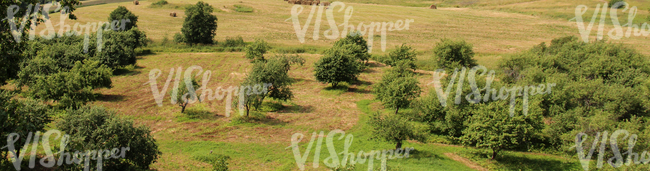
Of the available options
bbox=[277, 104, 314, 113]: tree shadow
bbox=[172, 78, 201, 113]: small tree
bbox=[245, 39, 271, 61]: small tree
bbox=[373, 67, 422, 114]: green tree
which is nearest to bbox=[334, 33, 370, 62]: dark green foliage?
bbox=[245, 39, 271, 61]: small tree

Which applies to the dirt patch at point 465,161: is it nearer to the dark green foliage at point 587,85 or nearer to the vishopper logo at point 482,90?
the vishopper logo at point 482,90

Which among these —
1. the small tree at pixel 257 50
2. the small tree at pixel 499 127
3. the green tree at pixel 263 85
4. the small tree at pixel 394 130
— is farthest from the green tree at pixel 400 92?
the small tree at pixel 257 50

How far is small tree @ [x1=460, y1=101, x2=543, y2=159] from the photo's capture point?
1260 inches

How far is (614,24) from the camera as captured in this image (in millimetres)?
97938

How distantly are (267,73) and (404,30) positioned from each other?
58.4 meters

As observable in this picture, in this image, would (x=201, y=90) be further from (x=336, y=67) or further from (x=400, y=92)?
(x=400, y=92)

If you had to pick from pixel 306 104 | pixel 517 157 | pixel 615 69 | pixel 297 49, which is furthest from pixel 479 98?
pixel 297 49

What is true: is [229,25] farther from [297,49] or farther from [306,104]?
[306,104]

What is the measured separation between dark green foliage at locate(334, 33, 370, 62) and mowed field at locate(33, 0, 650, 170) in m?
3.23

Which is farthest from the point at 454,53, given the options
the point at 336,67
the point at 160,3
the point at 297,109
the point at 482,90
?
the point at 160,3

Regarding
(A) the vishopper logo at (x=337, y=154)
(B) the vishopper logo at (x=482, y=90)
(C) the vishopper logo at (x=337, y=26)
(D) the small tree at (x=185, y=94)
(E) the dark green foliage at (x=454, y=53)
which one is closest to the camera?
(A) the vishopper logo at (x=337, y=154)

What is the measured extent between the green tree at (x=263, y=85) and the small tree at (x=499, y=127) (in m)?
20.5

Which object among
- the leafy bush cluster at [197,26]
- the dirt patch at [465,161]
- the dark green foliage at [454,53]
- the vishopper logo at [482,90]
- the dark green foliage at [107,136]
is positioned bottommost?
the dirt patch at [465,161]

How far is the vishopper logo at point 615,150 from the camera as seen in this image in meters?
29.4
